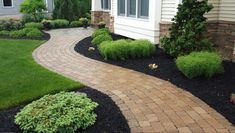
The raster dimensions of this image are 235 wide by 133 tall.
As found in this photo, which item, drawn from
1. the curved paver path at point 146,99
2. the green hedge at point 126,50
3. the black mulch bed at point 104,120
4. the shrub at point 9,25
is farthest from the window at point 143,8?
the shrub at point 9,25

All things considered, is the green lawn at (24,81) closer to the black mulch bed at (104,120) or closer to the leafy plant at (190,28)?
the black mulch bed at (104,120)

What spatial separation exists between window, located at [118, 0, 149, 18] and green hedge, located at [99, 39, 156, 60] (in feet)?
5.72

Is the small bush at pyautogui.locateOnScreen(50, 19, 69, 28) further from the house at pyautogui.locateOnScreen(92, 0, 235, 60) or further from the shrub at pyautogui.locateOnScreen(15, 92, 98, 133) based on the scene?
the shrub at pyautogui.locateOnScreen(15, 92, 98, 133)

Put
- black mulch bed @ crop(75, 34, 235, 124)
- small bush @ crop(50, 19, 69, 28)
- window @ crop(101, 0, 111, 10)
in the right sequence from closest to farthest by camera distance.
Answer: black mulch bed @ crop(75, 34, 235, 124) < window @ crop(101, 0, 111, 10) < small bush @ crop(50, 19, 69, 28)

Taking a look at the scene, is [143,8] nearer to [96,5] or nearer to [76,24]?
[96,5]

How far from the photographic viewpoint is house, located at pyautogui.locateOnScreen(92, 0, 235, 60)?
7.19 m

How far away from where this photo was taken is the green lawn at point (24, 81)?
16.4 ft

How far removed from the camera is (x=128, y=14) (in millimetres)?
10383

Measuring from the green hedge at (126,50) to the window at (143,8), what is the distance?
1.65 meters

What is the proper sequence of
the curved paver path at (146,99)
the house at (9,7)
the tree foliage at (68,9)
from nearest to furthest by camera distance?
1. the curved paver path at (146,99)
2. the tree foliage at (68,9)
3. the house at (9,7)

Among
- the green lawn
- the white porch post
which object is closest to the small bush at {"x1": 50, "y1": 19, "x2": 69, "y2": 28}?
the white porch post

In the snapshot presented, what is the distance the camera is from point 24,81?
Result: 19.4 ft

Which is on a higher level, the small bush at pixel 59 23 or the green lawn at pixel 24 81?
the small bush at pixel 59 23

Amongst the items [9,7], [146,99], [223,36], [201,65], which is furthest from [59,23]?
[146,99]
